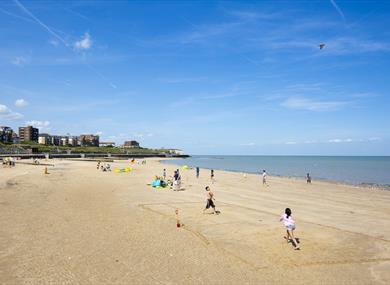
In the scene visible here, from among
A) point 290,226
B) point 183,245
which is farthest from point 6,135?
point 290,226

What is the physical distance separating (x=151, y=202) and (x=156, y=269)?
12.7 metres

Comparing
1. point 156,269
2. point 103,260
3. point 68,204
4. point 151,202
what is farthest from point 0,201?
point 156,269

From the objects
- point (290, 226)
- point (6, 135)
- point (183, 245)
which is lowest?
point (183, 245)

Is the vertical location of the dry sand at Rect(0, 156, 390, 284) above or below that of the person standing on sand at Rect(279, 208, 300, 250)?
below

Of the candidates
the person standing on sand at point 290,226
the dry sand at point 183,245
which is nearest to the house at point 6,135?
the dry sand at point 183,245

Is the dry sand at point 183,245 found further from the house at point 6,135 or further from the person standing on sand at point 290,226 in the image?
the house at point 6,135

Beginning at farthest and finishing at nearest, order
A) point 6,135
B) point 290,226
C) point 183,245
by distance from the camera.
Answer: point 6,135 < point 290,226 < point 183,245

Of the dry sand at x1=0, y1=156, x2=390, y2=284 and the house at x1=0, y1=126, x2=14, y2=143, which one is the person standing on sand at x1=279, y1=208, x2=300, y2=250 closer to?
the dry sand at x1=0, y1=156, x2=390, y2=284

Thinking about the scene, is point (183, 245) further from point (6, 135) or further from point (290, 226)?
point (6, 135)

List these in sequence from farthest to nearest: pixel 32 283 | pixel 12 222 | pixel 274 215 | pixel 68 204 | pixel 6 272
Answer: pixel 68 204
pixel 274 215
pixel 12 222
pixel 6 272
pixel 32 283

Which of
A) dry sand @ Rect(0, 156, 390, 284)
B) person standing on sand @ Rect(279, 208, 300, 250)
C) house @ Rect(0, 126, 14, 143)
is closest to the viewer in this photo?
dry sand @ Rect(0, 156, 390, 284)

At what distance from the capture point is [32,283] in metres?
8.68

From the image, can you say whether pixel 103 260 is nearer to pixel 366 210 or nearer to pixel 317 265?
pixel 317 265

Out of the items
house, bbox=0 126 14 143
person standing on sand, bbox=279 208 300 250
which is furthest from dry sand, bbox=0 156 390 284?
house, bbox=0 126 14 143
